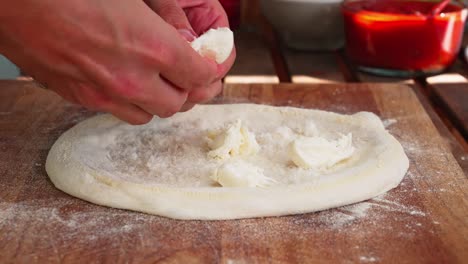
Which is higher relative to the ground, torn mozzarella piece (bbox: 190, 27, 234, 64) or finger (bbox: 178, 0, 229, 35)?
torn mozzarella piece (bbox: 190, 27, 234, 64)

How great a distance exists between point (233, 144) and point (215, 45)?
0.18 metres

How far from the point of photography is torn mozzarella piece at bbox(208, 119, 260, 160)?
128 cm

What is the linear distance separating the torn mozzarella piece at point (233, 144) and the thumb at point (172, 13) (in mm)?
201

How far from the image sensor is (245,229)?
1081 mm

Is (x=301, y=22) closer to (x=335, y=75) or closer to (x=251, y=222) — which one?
(x=335, y=75)

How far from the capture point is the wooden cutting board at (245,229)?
101 cm

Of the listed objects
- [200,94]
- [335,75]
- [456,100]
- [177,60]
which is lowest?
[335,75]

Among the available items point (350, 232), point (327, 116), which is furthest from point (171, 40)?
point (327, 116)

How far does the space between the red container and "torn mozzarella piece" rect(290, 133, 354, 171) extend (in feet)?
2.45

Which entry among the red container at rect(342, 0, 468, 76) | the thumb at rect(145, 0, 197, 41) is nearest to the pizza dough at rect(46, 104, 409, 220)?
the thumb at rect(145, 0, 197, 41)

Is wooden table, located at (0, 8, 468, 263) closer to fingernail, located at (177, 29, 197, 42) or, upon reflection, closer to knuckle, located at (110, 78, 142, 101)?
knuckle, located at (110, 78, 142, 101)

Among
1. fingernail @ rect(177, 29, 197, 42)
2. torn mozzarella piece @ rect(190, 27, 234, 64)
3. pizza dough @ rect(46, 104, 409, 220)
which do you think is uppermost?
torn mozzarella piece @ rect(190, 27, 234, 64)

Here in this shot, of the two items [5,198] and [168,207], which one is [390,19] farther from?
[5,198]

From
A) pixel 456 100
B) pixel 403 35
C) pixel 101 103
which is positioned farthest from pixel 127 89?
pixel 403 35
